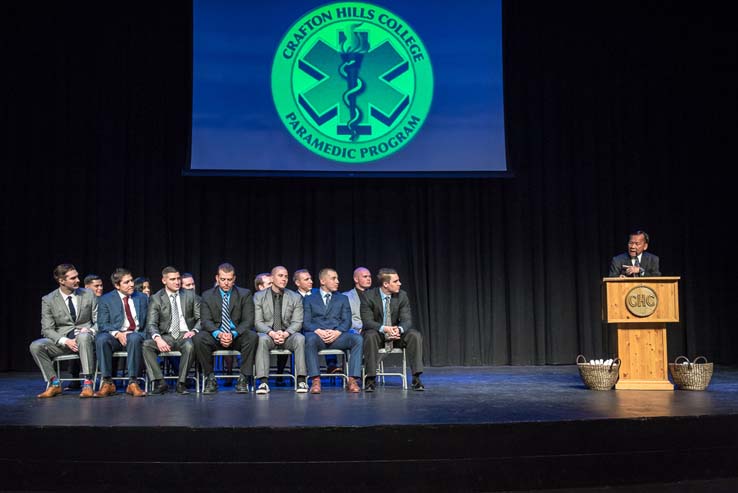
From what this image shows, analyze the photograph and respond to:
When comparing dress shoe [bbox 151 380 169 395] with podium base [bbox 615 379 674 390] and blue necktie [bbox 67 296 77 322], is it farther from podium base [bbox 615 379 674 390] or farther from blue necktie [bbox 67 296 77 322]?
podium base [bbox 615 379 674 390]

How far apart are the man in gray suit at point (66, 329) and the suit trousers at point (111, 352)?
9cm

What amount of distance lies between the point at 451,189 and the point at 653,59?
2.75 meters

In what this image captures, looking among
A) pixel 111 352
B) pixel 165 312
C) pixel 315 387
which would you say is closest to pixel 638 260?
pixel 315 387

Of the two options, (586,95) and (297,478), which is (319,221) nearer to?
(586,95)

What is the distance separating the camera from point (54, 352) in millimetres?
5898

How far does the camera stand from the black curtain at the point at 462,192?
8195 mm

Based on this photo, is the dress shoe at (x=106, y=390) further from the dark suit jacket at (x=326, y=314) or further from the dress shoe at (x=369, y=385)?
the dress shoe at (x=369, y=385)

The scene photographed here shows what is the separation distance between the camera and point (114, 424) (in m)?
4.03

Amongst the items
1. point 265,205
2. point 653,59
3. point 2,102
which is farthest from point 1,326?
point 653,59

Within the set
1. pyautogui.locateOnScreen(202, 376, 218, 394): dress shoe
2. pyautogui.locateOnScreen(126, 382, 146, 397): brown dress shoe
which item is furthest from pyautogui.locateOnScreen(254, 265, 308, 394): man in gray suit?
pyautogui.locateOnScreen(126, 382, 146, 397): brown dress shoe

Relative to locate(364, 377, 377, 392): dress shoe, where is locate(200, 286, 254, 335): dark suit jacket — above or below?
above

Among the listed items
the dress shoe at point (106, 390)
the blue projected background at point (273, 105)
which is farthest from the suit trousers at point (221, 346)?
the blue projected background at point (273, 105)

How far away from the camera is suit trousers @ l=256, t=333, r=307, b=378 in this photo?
5965 mm

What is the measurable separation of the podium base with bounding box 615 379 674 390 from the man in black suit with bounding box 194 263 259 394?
9.18ft
